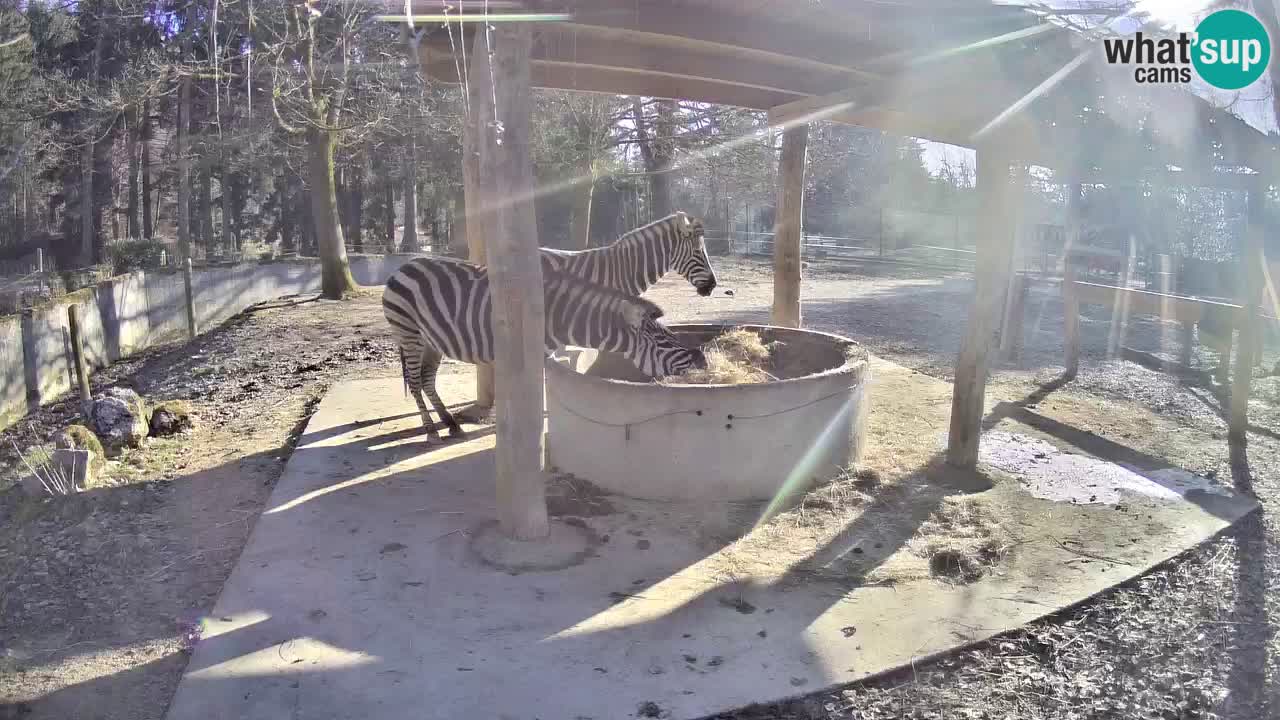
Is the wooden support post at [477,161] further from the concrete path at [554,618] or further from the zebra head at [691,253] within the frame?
the zebra head at [691,253]

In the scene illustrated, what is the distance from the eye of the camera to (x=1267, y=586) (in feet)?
14.0

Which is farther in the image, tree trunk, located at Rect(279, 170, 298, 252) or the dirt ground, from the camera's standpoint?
tree trunk, located at Rect(279, 170, 298, 252)

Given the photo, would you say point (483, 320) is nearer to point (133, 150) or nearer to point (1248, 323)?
point (1248, 323)

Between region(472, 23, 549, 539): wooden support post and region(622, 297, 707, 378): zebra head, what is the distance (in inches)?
74.4

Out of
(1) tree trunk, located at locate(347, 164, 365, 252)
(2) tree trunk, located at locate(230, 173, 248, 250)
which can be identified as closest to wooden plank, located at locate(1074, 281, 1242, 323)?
(1) tree trunk, located at locate(347, 164, 365, 252)

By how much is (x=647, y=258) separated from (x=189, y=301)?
10525 millimetres

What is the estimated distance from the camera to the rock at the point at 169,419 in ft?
24.2

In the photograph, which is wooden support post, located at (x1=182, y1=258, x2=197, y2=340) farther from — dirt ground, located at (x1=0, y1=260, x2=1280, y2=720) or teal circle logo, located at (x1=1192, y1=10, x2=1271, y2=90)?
teal circle logo, located at (x1=1192, y1=10, x2=1271, y2=90)

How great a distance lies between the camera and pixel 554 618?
3988 millimetres

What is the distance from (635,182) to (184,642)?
24.1 m

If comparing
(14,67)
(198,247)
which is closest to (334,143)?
(14,67)

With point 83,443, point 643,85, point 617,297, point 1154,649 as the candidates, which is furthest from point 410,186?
point 1154,649

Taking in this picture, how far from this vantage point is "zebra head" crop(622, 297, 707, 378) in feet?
21.0

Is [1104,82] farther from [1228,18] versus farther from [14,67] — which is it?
[14,67]
